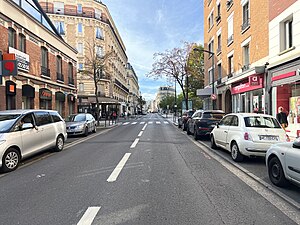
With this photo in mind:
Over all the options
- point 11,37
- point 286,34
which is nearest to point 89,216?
point 286,34

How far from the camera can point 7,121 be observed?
740 cm

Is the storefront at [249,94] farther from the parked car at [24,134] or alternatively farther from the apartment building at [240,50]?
the parked car at [24,134]

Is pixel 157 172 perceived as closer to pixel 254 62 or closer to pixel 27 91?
pixel 254 62

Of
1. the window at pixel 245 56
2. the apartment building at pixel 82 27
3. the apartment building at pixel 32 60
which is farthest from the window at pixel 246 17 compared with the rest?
the apartment building at pixel 82 27

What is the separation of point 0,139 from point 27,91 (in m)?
12.4

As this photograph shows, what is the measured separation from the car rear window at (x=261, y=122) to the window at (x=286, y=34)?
6.97 metres

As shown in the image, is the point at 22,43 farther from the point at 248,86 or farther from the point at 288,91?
the point at 288,91

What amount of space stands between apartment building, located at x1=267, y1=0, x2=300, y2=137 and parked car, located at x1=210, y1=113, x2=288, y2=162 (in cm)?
488

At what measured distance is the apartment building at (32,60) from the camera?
1560cm

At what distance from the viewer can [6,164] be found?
6.64 metres

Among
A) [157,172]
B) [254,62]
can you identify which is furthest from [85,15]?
[157,172]

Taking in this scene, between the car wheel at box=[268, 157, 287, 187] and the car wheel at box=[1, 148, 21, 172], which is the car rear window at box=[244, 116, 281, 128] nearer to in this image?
the car wheel at box=[268, 157, 287, 187]

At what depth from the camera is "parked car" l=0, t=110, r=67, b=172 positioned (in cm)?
673

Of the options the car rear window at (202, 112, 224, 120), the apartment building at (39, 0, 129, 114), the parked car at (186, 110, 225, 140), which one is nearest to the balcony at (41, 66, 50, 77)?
the parked car at (186, 110, 225, 140)
